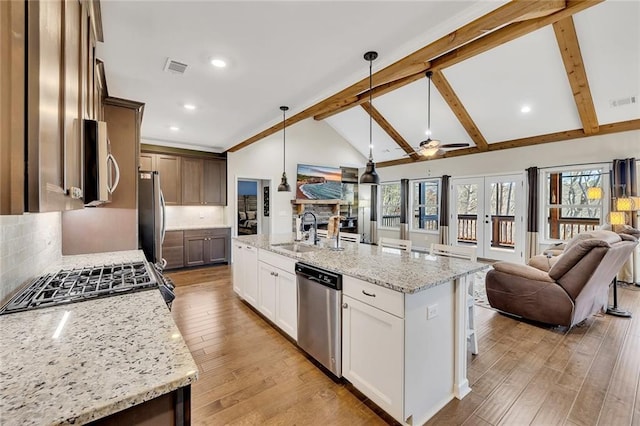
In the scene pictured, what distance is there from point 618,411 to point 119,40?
14.6 feet

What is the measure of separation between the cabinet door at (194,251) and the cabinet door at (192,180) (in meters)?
0.82

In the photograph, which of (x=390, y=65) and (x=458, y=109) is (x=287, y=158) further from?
(x=390, y=65)

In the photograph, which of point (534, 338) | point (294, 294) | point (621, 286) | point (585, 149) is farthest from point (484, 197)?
point (294, 294)

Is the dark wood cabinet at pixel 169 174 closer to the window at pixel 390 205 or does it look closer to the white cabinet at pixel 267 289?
the white cabinet at pixel 267 289

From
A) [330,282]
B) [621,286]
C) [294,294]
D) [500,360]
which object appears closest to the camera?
[330,282]

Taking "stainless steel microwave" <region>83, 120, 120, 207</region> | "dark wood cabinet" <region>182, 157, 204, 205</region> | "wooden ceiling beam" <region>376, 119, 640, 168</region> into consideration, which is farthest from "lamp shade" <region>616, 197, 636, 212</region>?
"dark wood cabinet" <region>182, 157, 204, 205</region>

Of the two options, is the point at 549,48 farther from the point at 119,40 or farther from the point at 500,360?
the point at 119,40

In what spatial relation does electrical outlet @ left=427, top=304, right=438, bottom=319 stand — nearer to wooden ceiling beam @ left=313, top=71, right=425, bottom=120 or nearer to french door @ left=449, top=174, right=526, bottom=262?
wooden ceiling beam @ left=313, top=71, right=425, bottom=120

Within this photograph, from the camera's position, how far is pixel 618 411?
1891mm

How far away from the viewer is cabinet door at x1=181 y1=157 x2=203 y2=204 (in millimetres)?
5898

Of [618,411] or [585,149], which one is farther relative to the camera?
[585,149]

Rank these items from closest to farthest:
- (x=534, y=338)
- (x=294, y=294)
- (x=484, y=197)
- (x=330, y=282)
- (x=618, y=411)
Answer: (x=618, y=411) → (x=330, y=282) → (x=294, y=294) → (x=534, y=338) → (x=484, y=197)

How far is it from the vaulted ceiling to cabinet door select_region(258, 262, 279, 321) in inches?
79.3

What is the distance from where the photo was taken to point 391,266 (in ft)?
7.14
